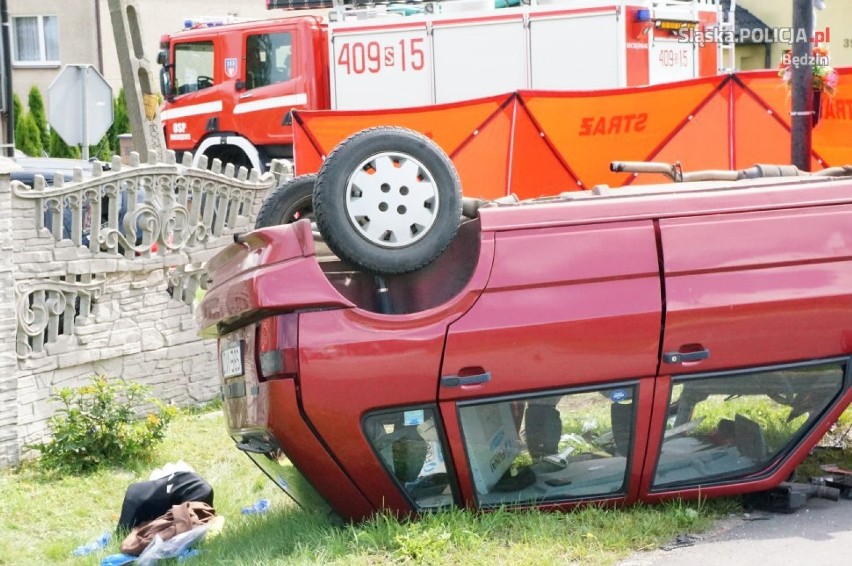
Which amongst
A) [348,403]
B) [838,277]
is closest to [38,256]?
[348,403]

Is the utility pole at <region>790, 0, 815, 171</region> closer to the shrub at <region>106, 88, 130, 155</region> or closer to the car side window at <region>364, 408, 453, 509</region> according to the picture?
the car side window at <region>364, 408, 453, 509</region>

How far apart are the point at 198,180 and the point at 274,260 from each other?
5722 millimetres

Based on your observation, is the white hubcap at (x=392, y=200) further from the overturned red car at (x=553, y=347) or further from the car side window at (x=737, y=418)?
the car side window at (x=737, y=418)

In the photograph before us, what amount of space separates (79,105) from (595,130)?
475 centimetres

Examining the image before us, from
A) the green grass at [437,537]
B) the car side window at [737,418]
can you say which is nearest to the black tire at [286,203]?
the green grass at [437,537]

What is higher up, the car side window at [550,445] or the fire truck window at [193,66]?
the fire truck window at [193,66]

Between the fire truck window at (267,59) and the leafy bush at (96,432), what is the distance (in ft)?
34.5

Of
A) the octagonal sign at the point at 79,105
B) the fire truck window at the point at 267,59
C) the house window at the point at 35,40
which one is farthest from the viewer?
the house window at the point at 35,40

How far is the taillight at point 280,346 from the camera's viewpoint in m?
4.73

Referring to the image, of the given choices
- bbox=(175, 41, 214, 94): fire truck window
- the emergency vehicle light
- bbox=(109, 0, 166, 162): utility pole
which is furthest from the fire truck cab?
the emergency vehicle light

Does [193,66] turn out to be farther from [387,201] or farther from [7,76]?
[387,201]

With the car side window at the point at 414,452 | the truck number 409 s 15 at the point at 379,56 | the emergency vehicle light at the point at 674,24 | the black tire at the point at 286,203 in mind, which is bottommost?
the car side window at the point at 414,452

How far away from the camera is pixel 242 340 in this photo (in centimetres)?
505

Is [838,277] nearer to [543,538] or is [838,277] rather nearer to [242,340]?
[543,538]
